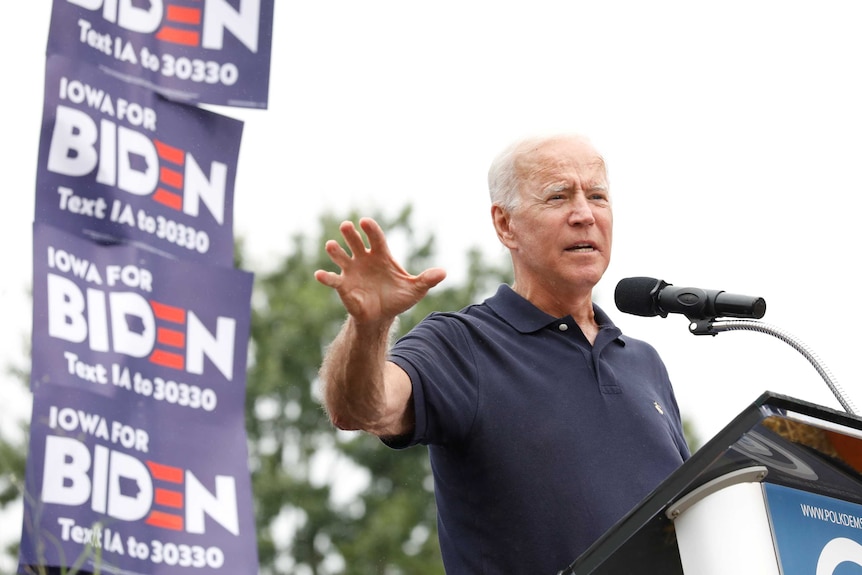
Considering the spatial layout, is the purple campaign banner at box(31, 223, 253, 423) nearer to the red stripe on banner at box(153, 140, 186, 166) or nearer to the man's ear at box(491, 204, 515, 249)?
the red stripe on banner at box(153, 140, 186, 166)

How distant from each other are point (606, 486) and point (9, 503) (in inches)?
449

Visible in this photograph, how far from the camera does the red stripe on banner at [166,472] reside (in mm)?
4297

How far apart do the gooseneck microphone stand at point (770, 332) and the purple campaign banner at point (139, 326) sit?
246 cm

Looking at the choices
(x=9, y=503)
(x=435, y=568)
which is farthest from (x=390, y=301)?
(x=435, y=568)

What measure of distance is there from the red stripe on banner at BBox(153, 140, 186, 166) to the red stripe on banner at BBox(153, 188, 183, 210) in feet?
0.43

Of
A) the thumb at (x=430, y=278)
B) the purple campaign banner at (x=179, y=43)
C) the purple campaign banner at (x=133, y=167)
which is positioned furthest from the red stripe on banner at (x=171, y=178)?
the thumb at (x=430, y=278)

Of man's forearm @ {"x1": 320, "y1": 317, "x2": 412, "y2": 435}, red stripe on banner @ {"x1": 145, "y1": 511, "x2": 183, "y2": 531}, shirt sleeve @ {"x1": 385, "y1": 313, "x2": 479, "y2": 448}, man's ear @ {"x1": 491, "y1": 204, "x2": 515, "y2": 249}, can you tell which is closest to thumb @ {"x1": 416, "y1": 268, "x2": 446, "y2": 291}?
man's forearm @ {"x1": 320, "y1": 317, "x2": 412, "y2": 435}

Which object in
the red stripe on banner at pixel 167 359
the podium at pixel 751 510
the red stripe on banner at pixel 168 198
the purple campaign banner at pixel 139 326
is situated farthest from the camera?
the red stripe on banner at pixel 168 198

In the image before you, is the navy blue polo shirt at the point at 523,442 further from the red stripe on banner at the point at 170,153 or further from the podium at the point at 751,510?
the red stripe on banner at the point at 170,153

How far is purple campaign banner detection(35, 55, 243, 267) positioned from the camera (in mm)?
4336

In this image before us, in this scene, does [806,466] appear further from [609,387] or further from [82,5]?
[82,5]

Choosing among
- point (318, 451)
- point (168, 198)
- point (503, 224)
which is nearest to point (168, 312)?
point (168, 198)

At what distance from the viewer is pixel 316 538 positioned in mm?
18766

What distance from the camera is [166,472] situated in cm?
434
